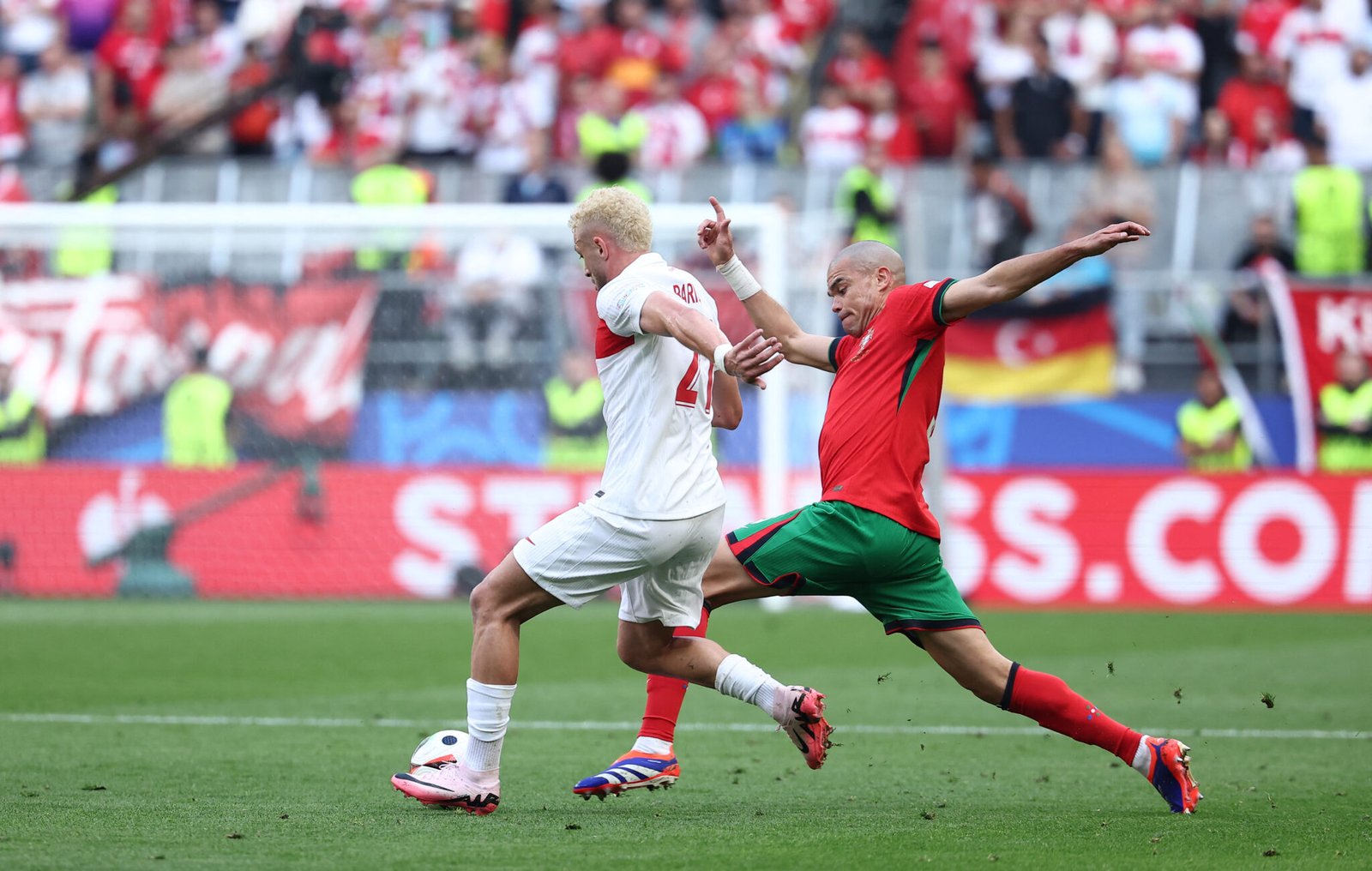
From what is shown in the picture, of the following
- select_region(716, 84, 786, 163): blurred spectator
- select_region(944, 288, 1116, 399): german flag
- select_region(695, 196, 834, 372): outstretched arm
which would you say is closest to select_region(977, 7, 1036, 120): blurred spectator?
select_region(716, 84, 786, 163): blurred spectator

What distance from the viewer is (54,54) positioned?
65.9 feet

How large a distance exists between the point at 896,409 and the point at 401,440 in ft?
32.8

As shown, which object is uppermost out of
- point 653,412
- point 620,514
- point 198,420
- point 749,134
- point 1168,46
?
point 1168,46

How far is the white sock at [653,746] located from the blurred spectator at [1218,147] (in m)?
12.9

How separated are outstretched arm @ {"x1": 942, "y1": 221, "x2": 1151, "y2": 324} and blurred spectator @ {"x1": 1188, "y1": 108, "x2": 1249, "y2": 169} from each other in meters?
12.7

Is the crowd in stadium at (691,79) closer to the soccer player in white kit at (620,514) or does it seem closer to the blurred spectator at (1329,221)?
the blurred spectator at (1329,221)

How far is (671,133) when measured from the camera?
18797 millimetres

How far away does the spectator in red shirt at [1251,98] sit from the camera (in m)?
18.6

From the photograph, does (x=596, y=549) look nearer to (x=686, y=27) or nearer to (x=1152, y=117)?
(x=1152, y=117)

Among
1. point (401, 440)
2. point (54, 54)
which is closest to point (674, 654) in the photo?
point (401, 440)

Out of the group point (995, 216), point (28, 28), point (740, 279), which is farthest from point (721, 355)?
point (28, 28)

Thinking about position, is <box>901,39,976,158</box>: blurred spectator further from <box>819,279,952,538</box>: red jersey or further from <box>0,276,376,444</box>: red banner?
<box>819,279,952,538</box>: red jersey

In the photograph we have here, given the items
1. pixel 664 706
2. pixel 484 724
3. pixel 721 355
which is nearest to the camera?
pixel 721 355

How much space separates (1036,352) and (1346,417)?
2.84m
